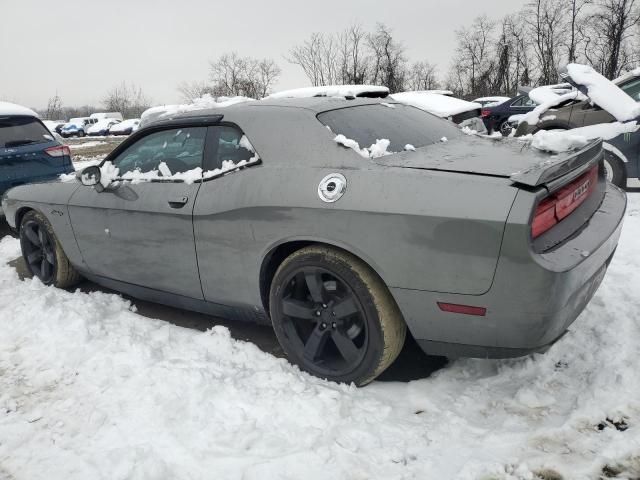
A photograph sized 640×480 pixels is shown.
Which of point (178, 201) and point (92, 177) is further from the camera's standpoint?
point (92, 177)

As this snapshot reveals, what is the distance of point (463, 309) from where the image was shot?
213cm

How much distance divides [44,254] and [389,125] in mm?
3229

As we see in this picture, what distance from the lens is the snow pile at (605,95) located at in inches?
223

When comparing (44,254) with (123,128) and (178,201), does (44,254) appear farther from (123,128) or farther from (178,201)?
(123,128)

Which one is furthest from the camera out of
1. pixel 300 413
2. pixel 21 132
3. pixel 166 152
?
pixel 21 132

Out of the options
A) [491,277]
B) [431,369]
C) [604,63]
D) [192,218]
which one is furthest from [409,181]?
[604,63]

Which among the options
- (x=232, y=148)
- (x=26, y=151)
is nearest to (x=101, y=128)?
(x=26, y=151)

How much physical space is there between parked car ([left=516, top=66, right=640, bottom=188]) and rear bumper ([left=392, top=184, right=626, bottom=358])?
411cm

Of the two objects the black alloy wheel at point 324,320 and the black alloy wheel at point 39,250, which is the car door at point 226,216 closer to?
the black alloy wheel at point 324,320

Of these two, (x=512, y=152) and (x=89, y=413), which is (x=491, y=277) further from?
(x=89, y=413)

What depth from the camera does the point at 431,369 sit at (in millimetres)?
2740

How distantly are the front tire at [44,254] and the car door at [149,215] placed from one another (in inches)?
20.9

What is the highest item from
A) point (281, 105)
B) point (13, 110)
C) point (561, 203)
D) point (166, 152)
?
point (13, 110)

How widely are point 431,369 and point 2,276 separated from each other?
4243 mm
